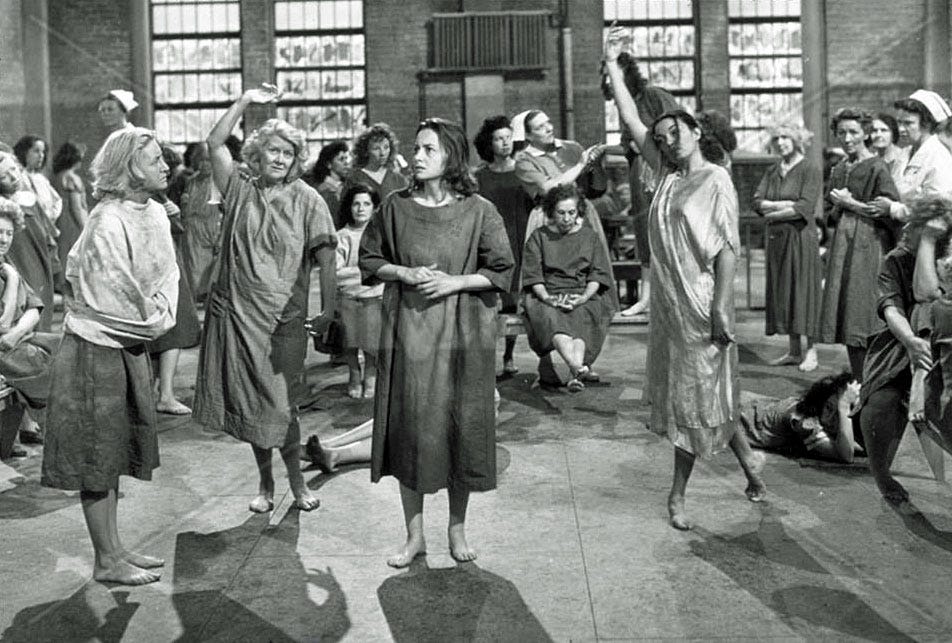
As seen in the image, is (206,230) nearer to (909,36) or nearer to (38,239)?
(38,239)

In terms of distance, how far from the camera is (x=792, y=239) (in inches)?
329

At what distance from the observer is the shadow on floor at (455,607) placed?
3.59 metres

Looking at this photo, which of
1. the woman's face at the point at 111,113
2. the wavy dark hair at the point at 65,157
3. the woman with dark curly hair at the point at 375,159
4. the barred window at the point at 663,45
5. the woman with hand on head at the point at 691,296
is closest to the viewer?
the woman with hand on head at the point at 691,296

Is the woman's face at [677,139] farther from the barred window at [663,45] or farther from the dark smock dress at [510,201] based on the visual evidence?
the barred window at [663,45]

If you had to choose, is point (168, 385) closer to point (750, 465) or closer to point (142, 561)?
point (142, 561)

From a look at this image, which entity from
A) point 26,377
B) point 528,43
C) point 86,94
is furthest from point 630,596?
point 528,43

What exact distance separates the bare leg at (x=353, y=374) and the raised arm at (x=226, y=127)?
8.11ft

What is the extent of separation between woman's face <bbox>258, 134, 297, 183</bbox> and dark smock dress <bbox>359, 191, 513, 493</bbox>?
814 mm

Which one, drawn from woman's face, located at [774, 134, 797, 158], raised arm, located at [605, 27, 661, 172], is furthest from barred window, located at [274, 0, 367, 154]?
raised arm, located at [605, 27, 661, 172]

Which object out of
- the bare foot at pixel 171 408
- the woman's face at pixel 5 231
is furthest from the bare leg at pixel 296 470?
the bare foot at pixel 171 408

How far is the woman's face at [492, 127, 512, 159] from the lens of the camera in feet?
25.9

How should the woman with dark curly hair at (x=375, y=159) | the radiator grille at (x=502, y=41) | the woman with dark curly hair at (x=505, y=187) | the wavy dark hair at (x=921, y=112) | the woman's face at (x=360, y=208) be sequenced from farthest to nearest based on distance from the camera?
the radiator grille at (x=502, y=41) → the woman with dark curly hair at (x=375, y=159) → the woman with dark curly hair at (x=505, y=187) → the woman's face at (x=360, y=208) → the wavy dark hair at (x=921, y=112)

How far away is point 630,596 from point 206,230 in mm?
5350

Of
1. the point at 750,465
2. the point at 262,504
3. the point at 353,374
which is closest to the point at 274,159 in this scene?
the point at 262,504
